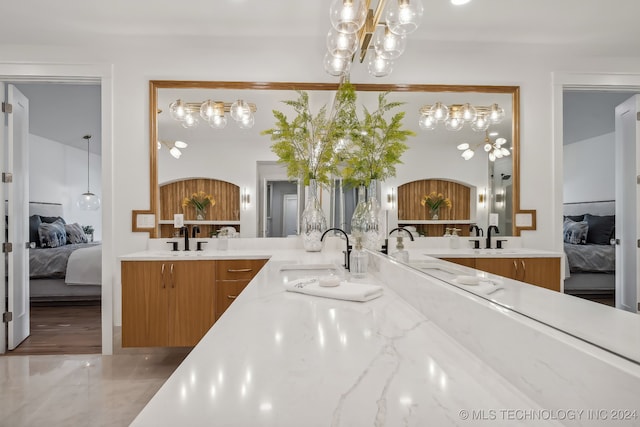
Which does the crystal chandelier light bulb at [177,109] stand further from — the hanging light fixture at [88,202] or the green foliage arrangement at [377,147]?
the hanging light fixture at [88,202]

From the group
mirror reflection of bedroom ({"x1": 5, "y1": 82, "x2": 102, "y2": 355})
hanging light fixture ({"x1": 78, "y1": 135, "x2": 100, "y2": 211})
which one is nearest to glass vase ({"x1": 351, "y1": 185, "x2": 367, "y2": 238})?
mirror reflection of bedroom ({"x1": 5, "y1": 82, "x2": 102, "y2": 355})

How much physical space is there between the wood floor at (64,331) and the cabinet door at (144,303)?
68 cm

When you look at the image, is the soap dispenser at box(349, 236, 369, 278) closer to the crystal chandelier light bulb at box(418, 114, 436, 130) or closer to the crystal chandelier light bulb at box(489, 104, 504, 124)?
the crystal chandelier light bulb at box(418, 114, 436, 130)

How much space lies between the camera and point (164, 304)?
255 centimetres

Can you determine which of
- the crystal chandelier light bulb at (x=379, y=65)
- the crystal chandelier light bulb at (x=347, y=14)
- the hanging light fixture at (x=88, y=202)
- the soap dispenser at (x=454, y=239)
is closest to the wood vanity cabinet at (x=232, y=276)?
the crystal chandelier light bulb at (x=379, y=65)

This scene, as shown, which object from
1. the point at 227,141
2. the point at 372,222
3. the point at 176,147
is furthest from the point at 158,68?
the point at 372,222

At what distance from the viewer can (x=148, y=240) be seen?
2875 mm

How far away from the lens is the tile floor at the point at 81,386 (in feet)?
6.35

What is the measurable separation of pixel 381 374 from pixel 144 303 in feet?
8.10

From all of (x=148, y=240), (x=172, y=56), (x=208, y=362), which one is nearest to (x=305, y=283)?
(x=208, y=362)

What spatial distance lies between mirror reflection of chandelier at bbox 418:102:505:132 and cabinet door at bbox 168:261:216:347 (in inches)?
78.4

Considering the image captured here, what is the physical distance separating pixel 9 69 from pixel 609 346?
4046mm

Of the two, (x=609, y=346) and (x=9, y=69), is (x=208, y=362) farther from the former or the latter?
(x=9, y=69)

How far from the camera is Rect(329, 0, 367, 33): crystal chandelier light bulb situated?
5.25 ft
